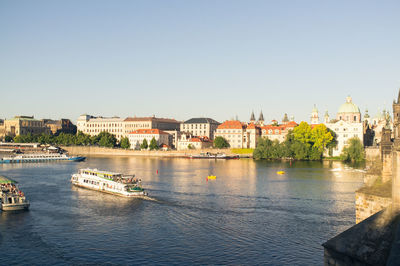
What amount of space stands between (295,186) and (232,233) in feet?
94.8

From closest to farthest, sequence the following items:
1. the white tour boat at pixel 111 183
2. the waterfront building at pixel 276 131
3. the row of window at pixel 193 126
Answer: the white tour boat at pixel 111 183 → the waterfront building at pixel 276 131 → the row of window at pixel 193 126

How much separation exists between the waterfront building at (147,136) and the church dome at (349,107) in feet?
223

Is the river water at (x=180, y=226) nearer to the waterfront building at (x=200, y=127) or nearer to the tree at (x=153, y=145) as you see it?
the tree at (x=153, y=145)

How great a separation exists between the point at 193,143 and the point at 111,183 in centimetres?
10828

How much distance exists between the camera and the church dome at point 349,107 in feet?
497

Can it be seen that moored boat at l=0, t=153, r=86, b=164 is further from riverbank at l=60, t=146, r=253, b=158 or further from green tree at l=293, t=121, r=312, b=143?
green tree at l=293, t=121, r=312, b=143

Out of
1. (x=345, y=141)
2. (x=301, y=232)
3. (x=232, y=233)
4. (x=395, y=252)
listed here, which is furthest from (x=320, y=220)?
(x=345, y=141)

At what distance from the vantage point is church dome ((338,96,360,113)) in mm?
151500

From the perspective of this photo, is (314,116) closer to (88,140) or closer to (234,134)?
(234,134)

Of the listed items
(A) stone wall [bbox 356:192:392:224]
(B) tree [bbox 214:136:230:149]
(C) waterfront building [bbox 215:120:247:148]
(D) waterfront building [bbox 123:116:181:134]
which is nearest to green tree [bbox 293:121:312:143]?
(B) tree [bbox 214:136:230:149]

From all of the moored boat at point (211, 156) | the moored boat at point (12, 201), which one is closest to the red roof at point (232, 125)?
the moored boat at point (211, 156)

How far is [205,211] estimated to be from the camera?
137ft

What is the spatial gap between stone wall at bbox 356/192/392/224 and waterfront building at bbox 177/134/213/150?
135515 mm

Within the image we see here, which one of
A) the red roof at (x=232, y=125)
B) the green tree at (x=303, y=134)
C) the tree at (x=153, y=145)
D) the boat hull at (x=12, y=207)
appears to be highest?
the red roof at (x=232, y=125)
